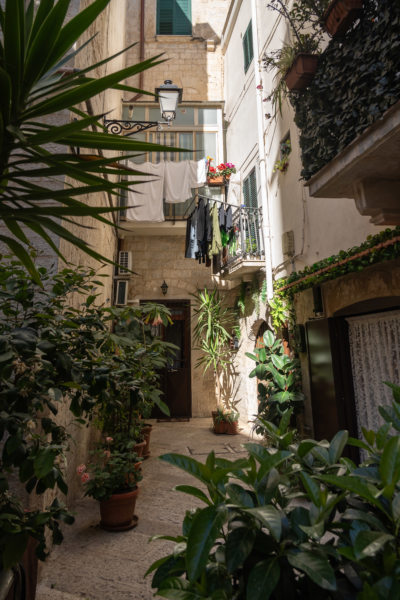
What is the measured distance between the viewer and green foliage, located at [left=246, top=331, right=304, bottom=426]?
4573mm

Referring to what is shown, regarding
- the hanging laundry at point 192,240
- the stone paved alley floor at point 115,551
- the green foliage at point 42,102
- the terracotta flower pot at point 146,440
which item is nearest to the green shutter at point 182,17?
the hanging laundry at point 192,240

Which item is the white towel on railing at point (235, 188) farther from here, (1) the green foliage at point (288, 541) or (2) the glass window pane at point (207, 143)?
(1) the green foliage at point (288, 541)

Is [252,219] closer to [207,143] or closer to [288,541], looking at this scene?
[207,143]

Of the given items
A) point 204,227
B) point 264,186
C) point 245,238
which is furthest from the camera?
point 204,227

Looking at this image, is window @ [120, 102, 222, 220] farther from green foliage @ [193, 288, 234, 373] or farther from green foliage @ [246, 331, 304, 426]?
green foliage @ [246, 331, 304, 426]

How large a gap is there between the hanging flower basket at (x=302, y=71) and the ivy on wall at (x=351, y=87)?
71mm

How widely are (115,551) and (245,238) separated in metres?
5.16

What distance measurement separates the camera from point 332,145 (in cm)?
312

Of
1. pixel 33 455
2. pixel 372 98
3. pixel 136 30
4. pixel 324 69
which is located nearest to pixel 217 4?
pixel 136 30

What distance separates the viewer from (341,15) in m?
2.78

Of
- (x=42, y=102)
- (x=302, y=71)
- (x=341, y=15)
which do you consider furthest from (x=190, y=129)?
(x=42, y=102)

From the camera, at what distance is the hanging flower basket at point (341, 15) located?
2697 mm

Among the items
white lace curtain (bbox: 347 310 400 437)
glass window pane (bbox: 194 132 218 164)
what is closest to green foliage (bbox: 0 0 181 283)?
white lace curtain (bbox: 347 310 400 437)

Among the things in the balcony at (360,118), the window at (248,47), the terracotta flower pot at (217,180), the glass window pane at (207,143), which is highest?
the window at (248,47)
